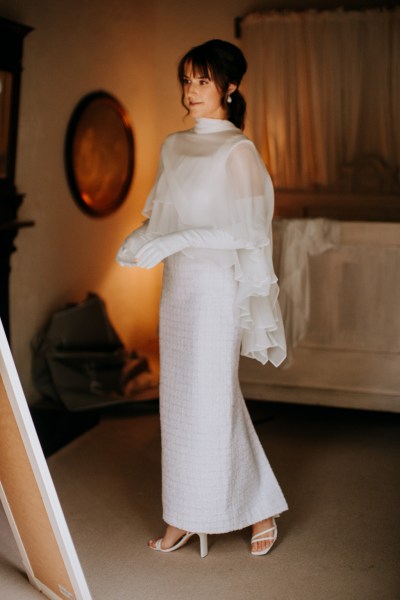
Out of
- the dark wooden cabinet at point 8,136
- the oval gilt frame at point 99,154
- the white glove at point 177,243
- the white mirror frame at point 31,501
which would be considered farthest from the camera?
the oval gilt frame at point 99,154

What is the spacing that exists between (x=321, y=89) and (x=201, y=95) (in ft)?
8.33

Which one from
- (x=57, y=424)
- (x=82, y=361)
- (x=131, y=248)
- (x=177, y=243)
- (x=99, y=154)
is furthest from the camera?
(x=99, y=154)

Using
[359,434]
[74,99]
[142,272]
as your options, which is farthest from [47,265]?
[359,434]

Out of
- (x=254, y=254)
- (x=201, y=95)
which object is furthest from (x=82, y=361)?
(x=201, y=95)

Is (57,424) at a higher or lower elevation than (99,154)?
lower

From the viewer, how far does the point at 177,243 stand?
2355mm

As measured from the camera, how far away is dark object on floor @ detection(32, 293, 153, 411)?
401 centimetres

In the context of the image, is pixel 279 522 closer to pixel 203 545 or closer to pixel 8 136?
pixel 203 545

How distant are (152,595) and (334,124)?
10.8 feet

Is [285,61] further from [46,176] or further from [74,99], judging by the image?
[46,176]

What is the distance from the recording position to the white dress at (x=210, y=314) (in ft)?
8.10

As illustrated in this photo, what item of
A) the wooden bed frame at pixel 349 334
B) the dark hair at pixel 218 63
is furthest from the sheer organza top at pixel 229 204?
the wooden bed frame at pixel 349 334

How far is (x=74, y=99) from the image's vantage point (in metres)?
4.28

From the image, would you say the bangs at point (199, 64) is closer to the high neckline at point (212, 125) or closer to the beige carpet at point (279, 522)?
the high neckline at point (212, 125)
